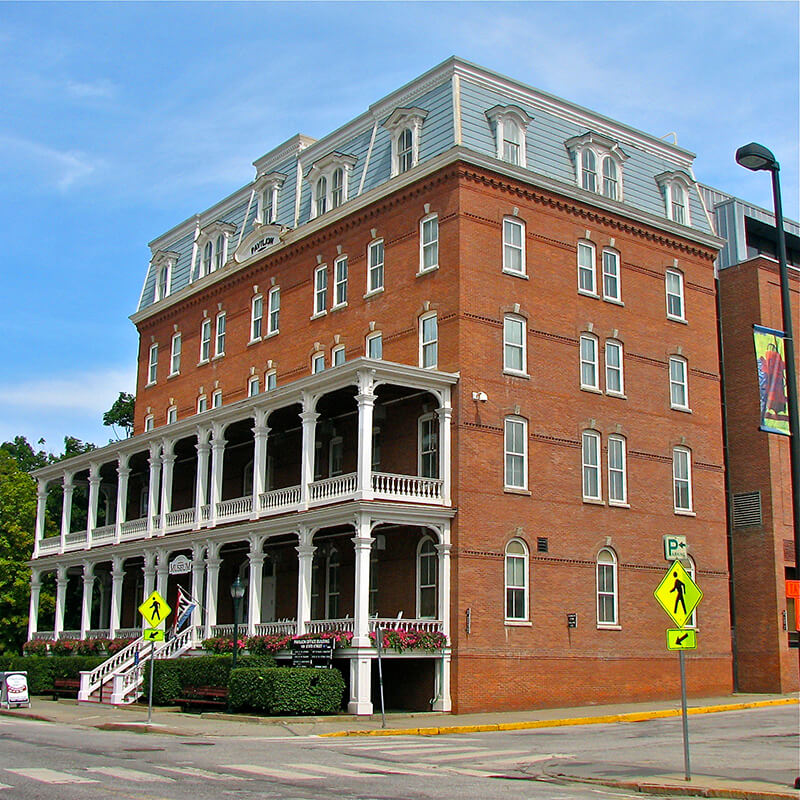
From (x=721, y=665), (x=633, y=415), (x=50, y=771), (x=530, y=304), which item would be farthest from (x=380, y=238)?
(x=50, y=771)

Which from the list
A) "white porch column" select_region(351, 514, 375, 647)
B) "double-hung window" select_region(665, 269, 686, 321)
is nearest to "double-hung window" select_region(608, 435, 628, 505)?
"double-hung window" select_region(665, 269, 686, 321)

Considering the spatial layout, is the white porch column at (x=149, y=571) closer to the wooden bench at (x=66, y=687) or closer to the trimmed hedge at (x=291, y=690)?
the wooden bench at (x=66, y=687)

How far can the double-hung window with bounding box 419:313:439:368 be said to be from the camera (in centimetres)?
3334

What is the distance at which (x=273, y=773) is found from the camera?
52.6ft

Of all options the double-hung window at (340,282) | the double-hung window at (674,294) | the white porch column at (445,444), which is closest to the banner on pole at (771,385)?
the white porch column at (445,444)

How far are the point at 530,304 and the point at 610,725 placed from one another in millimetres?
12856

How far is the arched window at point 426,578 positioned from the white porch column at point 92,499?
17043mm

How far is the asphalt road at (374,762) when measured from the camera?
14094 millimetres

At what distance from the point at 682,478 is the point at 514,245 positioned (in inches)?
393

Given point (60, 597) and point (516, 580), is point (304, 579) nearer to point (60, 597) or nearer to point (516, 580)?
point (516, 580)

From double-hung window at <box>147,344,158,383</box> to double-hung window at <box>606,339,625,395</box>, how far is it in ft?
71.6

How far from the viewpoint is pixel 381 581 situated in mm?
33625

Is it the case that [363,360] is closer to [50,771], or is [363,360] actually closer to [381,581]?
[381,581]

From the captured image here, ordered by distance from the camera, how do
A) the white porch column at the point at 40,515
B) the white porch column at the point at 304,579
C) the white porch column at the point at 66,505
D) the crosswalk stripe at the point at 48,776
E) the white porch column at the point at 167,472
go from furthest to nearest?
the white porch column at the point at 40,515, the white porch column at the point at 66,505, the white porch column at the point at 167,472, the white porch column at the point at 304,579, the crosswalk stripe at the point at 48,776
